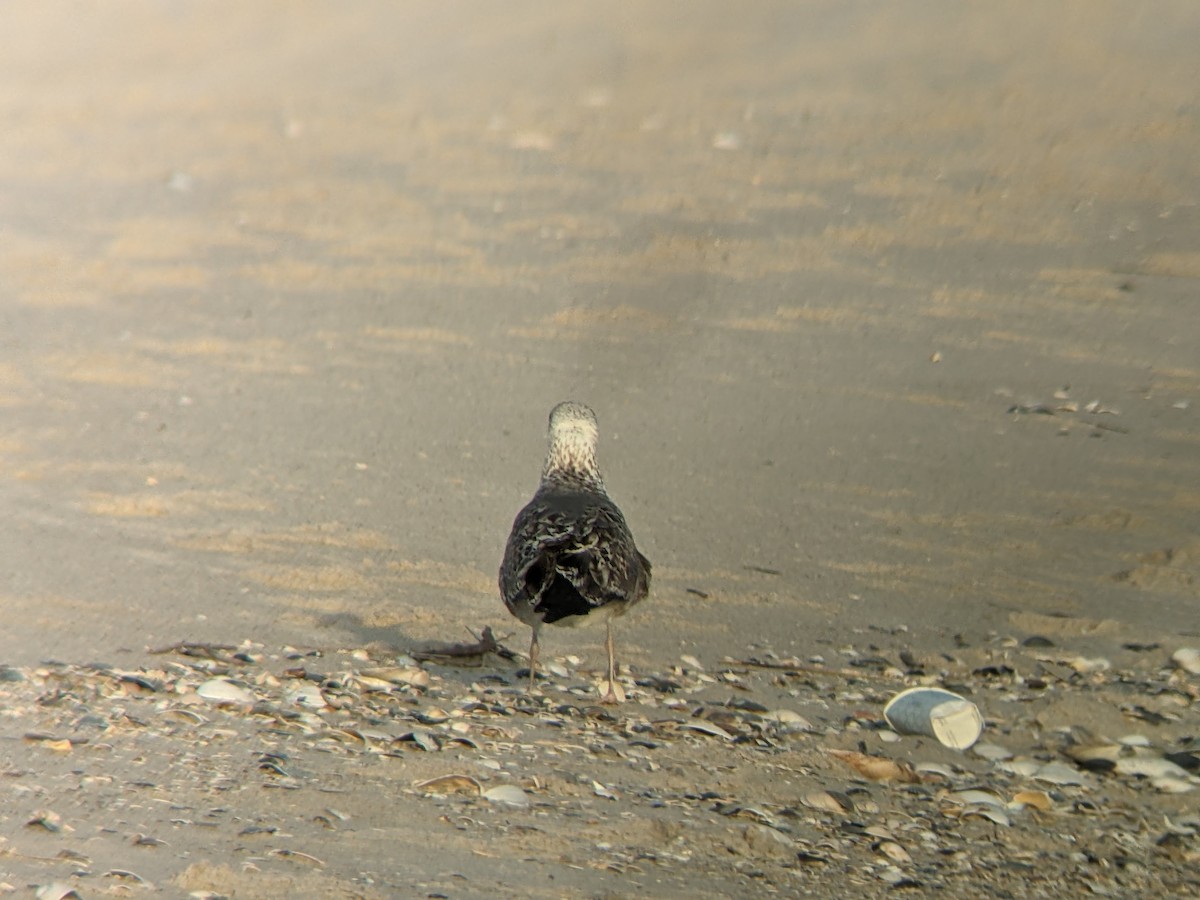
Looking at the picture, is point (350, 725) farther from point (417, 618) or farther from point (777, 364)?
point (777, 364)

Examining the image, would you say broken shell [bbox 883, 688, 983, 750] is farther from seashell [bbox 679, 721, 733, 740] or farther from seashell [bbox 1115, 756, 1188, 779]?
seashell [bbox 679, 721, 733, 740]

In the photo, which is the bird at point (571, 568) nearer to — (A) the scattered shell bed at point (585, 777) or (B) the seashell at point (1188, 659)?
(A) the scattered shell bed at point (585, 777)

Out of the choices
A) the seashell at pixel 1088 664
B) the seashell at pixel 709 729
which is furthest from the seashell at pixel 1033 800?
the seashell at pixel 1088 664

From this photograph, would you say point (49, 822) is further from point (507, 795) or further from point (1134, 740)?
point (1134, 740)

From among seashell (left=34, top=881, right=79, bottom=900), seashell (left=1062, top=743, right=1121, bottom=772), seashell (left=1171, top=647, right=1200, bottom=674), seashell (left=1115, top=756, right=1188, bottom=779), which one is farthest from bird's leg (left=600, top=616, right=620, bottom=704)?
seashell (left=34, top=881, right=79, bottom=900)

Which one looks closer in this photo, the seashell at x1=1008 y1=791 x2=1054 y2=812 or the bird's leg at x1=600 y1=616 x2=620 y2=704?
the seashell at x1=1008 y1=791 x2=1054 y2=812

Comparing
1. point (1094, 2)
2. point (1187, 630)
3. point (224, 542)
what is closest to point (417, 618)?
point (224, 542)
